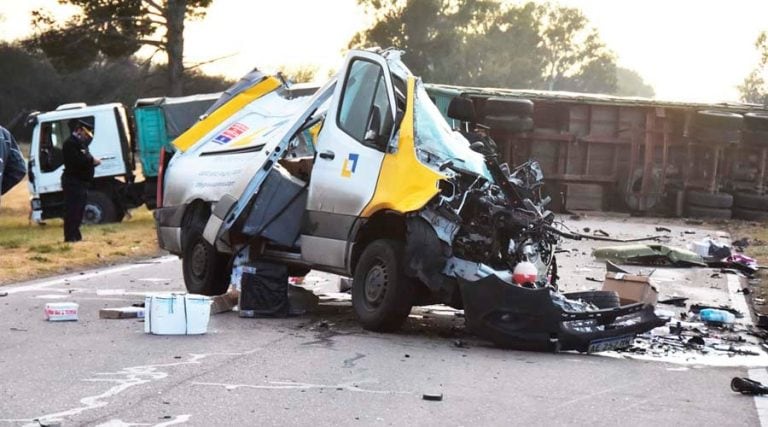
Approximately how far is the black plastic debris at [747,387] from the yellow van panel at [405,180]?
9.17 feet

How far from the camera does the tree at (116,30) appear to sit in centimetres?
3647

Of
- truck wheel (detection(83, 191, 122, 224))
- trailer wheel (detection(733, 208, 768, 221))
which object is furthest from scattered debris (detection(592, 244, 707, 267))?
truck wheel (detection(83, 191, 122, 224))

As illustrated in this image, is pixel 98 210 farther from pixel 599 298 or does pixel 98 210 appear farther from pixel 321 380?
pixel 321 380

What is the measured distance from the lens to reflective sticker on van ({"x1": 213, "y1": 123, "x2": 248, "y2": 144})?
12.6 meters

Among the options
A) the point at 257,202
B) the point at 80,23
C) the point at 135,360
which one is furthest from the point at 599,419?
the point at 80,23

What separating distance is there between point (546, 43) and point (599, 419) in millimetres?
94631

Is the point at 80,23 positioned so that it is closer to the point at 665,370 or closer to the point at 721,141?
the point at 721,141

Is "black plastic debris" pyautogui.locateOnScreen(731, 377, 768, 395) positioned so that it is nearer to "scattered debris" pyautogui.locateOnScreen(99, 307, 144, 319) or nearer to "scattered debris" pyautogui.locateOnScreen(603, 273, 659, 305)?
"scattered debris" pyautogui.locateOnScreen(603, 273, 659, 305)

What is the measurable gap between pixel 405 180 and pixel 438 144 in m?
0.48

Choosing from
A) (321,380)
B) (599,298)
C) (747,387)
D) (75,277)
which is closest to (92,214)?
(75,277)

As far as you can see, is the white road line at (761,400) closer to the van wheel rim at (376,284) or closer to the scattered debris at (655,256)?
the van wheel rim at (376,284)

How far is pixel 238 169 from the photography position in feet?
39.1

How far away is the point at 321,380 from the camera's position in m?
8.06

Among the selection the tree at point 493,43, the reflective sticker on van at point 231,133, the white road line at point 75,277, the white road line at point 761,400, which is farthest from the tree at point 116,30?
the white road line at point 761,400
